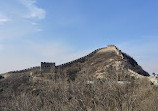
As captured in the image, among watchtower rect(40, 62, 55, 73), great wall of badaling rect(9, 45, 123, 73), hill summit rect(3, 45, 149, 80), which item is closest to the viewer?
hill summit rect(3, 45, 149, 80)

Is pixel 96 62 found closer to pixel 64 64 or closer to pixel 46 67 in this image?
pixel 64 64

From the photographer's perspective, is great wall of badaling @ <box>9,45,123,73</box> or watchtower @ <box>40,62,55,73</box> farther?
great wall of badaling @ <box>9,45,123,73</box>

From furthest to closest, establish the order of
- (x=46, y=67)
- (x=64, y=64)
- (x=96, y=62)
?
(x=64, y=64) < (x=96, y=62) < (x=46, y=67)

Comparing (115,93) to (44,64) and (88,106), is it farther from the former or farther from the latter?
(44,64)

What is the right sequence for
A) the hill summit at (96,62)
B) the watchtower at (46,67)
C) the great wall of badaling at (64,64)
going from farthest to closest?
the great wall of badaling at (64,64), the watchtower at (46,67), the hill summit at (96,62)

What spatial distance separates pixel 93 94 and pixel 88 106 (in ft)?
2.60

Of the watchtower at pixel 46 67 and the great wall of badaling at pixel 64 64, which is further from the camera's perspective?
the great wall of badaling at pixel 64 64

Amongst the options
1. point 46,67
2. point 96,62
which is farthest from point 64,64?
point 96,62

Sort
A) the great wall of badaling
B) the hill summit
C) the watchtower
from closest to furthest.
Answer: the hill summit → the watchtower → the great wall of badaling

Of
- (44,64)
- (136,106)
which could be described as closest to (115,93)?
(136,106)

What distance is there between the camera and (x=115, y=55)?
167ft

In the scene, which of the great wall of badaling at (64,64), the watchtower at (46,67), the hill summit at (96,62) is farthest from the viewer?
the great wall of badaling at (64,64)

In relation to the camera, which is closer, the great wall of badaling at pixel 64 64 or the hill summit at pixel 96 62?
the hill summit at pixel 96 62

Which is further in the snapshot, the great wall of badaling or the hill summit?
the great wall of badaling
